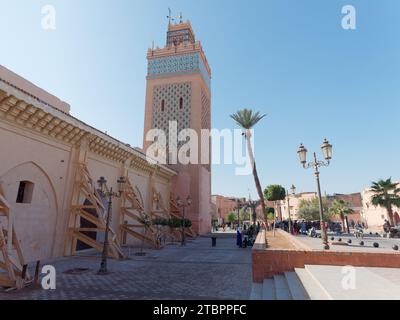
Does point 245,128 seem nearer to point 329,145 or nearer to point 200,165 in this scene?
point 200,165

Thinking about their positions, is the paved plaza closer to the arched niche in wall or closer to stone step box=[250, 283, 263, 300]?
stone step box=[250, 283, 263, 300]

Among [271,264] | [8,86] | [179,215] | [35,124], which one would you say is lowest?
[271,264]

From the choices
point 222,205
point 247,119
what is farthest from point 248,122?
point 222,205

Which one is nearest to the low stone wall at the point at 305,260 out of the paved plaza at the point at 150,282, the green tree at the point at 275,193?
the paved plaza at the point at 150,282

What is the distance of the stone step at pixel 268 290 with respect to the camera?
18.9 feet

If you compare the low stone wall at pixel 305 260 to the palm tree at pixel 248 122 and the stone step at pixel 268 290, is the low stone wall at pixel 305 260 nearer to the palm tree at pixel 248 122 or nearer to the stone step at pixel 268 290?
the stone step at pixel 268 290

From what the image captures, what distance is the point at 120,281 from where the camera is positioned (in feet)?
24.5

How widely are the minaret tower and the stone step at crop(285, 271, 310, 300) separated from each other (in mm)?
20622

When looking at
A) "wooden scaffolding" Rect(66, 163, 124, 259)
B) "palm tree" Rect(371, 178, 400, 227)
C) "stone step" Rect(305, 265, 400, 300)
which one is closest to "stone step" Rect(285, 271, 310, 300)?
"stone step" Rect(305, 265, 400, 300)

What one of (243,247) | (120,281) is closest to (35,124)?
(120,281)

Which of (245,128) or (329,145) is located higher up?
(245,128)

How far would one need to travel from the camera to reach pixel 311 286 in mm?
5078
